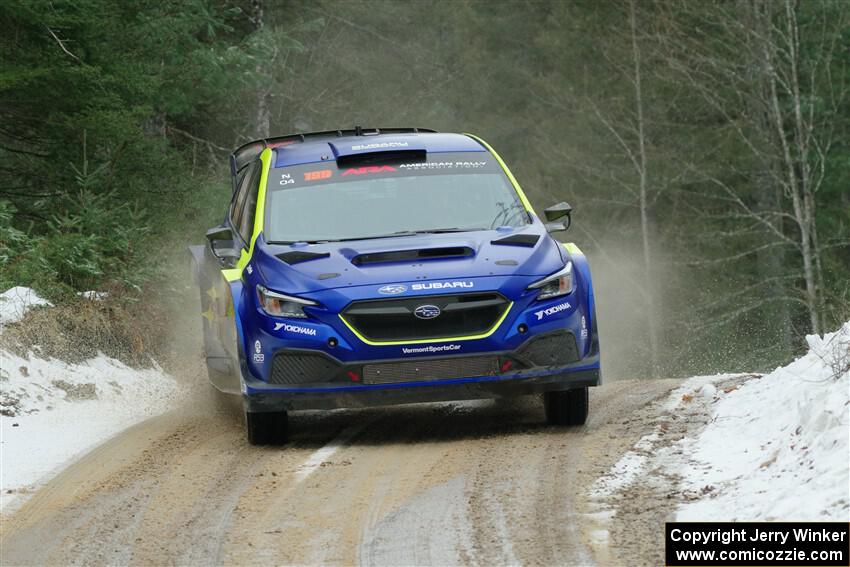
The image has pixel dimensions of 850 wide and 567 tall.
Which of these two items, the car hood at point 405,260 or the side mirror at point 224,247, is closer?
the car hood at point 405,260

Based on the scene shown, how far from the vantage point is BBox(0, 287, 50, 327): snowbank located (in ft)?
38.5

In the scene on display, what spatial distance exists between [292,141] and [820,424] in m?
6.25

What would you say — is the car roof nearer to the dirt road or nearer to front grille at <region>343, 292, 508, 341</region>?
the dirt road

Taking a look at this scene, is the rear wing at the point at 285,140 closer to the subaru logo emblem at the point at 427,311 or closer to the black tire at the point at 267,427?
the black tire at the point at 267,427

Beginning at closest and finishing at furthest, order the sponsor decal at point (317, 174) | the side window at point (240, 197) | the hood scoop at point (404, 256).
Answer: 1. the hood scoop at point (404, 256)
2. the sponsor decal at point (317, 174)
3. the side window at point (240, 197)

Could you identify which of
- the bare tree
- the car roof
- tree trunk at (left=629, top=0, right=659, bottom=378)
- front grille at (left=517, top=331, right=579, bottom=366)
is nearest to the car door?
the car roof

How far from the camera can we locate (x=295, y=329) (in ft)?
27.6

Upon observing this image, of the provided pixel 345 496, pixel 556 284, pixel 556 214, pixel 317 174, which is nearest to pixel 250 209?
pixel 317 174

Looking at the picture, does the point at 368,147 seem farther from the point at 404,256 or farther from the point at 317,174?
the point at 404,256

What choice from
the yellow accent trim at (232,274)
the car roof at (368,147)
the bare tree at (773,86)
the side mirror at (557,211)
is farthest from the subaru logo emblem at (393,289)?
the bare tree at (773,86)

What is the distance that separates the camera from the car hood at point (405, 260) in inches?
333

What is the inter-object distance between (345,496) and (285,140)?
5306 millimetres

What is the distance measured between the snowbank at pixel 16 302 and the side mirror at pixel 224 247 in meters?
2.60


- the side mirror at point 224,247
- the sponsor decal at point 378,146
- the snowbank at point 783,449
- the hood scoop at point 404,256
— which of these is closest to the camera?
the snowbank at point 783,449
